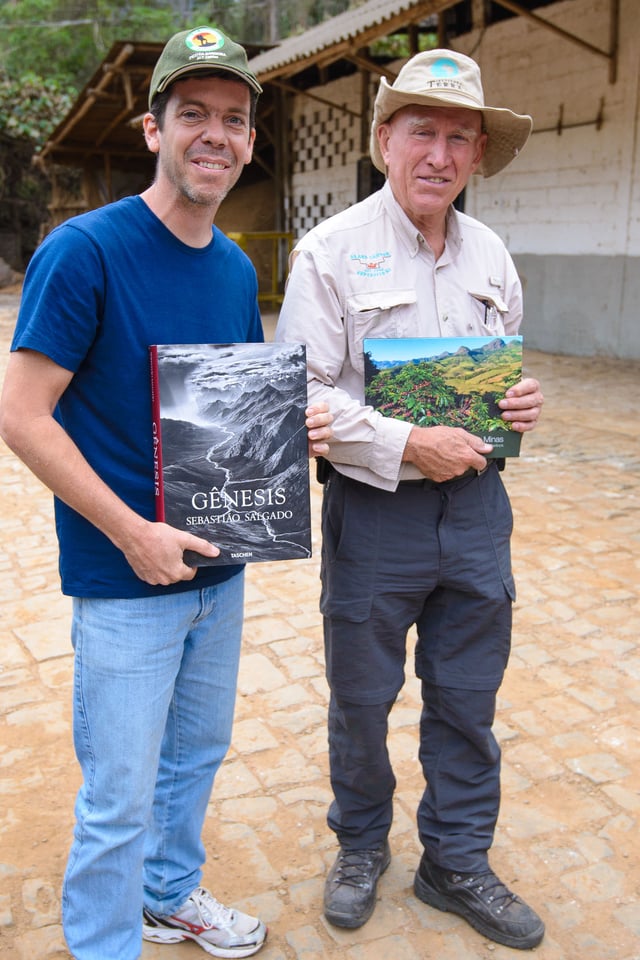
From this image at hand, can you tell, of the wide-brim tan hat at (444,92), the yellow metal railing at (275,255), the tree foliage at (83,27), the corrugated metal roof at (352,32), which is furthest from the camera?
the tree foliage at (83,27)

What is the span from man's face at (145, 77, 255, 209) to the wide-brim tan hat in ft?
1.54

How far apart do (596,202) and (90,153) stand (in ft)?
40.8

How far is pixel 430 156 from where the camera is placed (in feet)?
7.60

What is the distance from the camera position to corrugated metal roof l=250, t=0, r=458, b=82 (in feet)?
28.3

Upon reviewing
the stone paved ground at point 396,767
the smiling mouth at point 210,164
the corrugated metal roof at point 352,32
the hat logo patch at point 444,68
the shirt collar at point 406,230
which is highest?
the corrugated metal roof at point 352,32

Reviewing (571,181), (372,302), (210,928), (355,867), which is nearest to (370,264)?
(372,302)

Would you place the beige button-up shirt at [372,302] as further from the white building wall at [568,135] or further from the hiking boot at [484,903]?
the white building wall at [568,135]

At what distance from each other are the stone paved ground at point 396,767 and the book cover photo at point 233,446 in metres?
1.19

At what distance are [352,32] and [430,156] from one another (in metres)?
8.53

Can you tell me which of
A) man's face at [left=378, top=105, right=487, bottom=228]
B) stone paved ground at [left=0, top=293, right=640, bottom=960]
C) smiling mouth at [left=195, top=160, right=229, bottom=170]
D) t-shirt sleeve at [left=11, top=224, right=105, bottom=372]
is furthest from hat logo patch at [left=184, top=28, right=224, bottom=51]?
stone paved ground at [left=0, top=293, right=640, bottom=960]

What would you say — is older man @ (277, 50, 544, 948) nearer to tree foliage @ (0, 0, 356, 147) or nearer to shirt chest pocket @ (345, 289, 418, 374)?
shirt chest pocket @ (345, 289, 418, 374)

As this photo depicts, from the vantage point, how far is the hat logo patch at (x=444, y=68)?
7.54ft

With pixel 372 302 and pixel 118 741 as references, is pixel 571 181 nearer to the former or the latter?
pixel 372 302

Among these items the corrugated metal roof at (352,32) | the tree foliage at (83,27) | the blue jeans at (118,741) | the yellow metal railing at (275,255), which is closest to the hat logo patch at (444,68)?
the blue jeans at (118,741)
